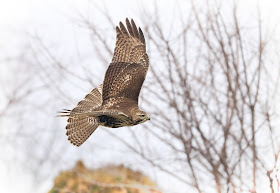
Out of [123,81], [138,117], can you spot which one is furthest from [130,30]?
[138,117]

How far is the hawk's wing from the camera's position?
221 centimetres

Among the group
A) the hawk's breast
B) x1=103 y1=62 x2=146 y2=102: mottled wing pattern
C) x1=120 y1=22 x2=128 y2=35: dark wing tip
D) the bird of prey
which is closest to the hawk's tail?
the bird of prey

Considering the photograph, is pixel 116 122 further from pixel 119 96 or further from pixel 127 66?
pixel 127 66

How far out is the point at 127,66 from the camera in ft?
7.95

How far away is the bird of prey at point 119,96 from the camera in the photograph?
1.91m

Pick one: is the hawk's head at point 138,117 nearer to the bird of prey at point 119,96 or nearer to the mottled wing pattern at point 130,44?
the bird of prey at point 119,96

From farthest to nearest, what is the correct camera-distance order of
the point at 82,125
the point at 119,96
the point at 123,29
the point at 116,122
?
the point at 123,29 → the point at 82,125 → the point at 119,96 → the point at 116,122

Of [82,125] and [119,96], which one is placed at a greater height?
[119,96]

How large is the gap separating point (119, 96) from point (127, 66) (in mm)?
312

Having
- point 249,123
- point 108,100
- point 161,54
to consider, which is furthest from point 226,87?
point 108,100

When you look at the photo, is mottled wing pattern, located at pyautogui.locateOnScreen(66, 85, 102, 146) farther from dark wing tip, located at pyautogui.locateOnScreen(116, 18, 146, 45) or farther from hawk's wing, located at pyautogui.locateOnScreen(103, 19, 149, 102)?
dark wing tip, located at pyautogui.locateOnScreen(116, 18, 146, 45)

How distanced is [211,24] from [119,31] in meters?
2.40

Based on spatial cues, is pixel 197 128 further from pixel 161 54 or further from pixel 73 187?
pixel 73 187

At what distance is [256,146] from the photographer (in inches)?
182
